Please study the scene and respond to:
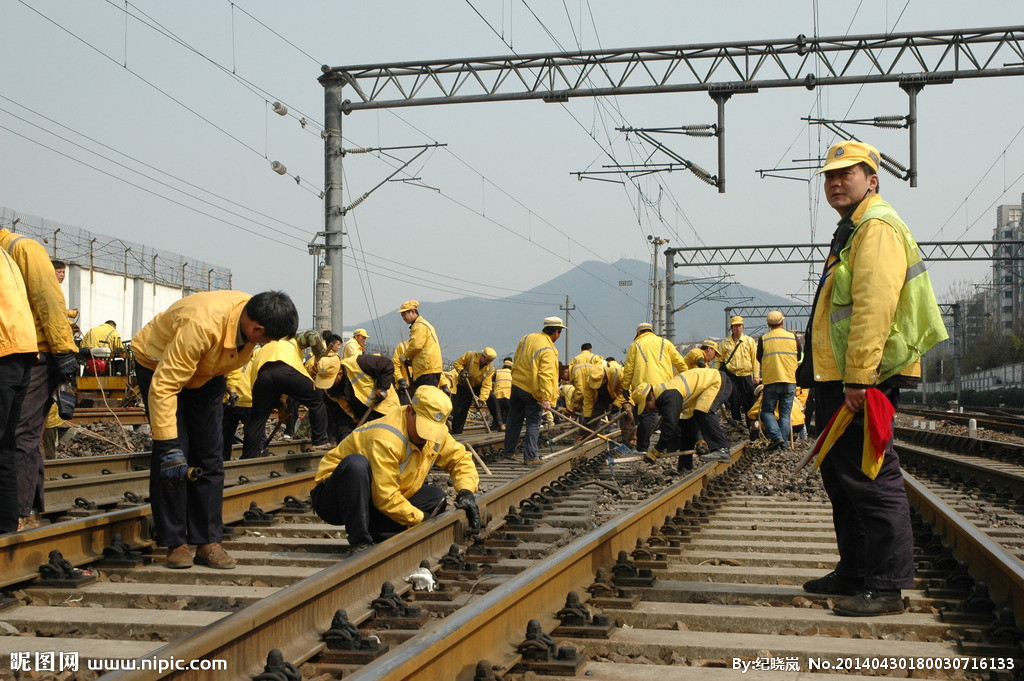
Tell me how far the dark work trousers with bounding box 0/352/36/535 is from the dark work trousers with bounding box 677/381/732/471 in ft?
23.7

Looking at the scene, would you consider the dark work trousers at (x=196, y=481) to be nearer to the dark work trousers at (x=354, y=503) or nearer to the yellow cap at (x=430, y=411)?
the dark work trousers at (x=354, y=503)

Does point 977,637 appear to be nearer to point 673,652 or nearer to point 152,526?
point 673,652

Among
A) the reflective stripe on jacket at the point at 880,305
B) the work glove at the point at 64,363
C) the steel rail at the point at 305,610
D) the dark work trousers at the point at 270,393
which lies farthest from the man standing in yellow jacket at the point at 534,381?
the reflective stripe on jacket at the point at 880,305

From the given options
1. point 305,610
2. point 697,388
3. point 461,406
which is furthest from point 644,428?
point 305,610

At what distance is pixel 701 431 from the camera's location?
11648 mm

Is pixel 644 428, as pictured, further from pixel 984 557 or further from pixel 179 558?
pixel 179 558

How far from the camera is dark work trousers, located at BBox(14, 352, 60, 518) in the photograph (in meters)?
6.07

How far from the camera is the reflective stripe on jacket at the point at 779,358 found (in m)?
13.5

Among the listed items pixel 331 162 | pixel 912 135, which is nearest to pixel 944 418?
pixel 912 135

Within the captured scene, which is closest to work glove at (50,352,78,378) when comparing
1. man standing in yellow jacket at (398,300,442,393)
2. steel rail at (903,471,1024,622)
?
steel rail at (903,471,1024,622)

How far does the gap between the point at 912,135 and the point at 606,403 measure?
7197 millimetres

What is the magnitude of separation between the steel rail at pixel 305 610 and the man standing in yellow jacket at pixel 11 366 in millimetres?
2162

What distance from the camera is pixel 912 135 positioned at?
17922 millimetres

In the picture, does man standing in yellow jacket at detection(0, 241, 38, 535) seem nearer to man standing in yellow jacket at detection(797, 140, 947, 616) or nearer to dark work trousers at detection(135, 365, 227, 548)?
dark work trousers at detection(135, 365, 227, 548)
